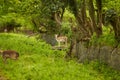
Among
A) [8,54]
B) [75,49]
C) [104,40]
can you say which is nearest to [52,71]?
[8,54]

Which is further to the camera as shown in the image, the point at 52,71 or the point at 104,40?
the point at 104,40

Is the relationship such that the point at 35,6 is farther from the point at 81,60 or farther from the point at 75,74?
the point at 75,74

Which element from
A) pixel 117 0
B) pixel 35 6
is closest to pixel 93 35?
pixel 117 0

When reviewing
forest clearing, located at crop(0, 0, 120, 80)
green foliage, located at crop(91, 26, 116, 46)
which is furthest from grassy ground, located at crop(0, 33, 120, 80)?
green foliage, located at crop(91, 26, 116, 46)

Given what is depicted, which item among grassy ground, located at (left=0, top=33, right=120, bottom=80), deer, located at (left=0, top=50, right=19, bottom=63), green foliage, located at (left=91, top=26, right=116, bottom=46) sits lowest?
grassy ground, located at (left=0, top=33, right=120, bottom=80)

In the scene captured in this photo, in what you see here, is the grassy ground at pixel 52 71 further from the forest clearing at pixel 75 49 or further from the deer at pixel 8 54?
the deer at pixel 8 54

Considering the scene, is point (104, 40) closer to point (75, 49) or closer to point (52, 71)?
point (52, 71)

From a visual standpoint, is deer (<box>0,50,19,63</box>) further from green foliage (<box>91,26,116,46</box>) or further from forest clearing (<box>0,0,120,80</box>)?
green foliage (<box>91,26,116,46</box>)

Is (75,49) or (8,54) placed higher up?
(8,54)

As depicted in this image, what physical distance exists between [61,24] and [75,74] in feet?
38.2

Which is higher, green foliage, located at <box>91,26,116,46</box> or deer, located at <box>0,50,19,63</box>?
green foliage, located at <box>91,26,116,46</box>

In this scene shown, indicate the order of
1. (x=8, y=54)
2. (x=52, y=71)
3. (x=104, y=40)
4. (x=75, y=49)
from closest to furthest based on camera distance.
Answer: (x=52, y=71) < (x=8, y=54) < (x=104, y=40) < (x=75, y=49)

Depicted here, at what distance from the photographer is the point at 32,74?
1773cm

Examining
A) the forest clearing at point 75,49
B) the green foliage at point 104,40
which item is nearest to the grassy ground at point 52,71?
the forest clearing at point 75,49
